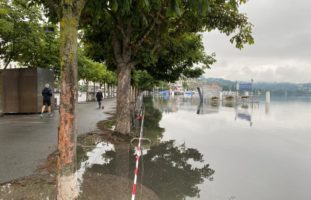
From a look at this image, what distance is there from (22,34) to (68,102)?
15.3 meters

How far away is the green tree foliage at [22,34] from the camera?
17688 millimetres

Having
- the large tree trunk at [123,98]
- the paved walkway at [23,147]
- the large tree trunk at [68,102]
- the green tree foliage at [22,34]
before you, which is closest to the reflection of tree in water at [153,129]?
the large tree trunk at [123,98]

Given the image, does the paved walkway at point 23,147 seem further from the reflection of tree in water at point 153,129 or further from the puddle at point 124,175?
the reflection of tree in water at point 153,129

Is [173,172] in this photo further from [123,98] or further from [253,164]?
[123,98]

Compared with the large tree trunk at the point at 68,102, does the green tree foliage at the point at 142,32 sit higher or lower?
higher

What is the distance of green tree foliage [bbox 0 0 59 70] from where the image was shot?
58.0ft

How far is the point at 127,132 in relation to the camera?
12.4 metres

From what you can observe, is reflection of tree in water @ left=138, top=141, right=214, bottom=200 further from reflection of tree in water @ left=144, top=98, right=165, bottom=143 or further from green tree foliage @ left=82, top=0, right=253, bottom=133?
green tree foliage @ left=82, top=0, right=253, bottom=133

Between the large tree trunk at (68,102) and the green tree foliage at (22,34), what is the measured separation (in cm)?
1316

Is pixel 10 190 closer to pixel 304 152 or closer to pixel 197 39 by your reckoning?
pixel 304 152

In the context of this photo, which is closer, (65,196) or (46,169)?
(65,196)

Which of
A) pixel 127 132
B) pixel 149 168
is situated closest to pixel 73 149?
pixel 149 168

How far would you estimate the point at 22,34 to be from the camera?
60.1ft

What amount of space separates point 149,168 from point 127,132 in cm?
437
